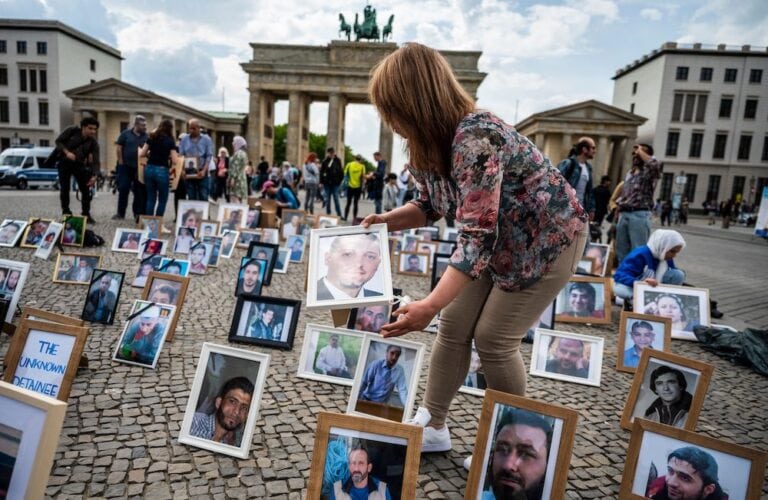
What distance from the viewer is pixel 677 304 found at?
4.91m

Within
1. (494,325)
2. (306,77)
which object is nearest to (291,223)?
(494,325)

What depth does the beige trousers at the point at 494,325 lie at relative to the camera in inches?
78.7

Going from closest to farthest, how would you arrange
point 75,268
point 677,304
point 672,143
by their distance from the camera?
1. point 677,304
2. point 75,268
3. point 672,143

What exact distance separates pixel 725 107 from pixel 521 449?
60262mm

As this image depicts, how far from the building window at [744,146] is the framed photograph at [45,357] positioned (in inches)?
2389

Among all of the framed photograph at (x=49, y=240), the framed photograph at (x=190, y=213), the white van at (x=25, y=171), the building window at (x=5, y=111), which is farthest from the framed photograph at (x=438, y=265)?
the building window at (x=5, y=111)

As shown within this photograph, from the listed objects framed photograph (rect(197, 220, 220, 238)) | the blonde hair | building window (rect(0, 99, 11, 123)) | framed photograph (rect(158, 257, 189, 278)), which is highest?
building window (rect(0, 99, 11, 123))

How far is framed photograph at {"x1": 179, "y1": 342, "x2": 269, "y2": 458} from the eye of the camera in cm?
234

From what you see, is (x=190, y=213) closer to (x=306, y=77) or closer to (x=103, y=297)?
(x=103, y=297)

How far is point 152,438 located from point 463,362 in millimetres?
1612

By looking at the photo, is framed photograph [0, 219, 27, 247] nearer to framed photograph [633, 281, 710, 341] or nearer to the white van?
framed photograph [633, 281, 710, 341]

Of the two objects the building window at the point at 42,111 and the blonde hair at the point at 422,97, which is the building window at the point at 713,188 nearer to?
the blonde hair at the point at 422,97

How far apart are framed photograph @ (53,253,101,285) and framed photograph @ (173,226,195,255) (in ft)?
6.26

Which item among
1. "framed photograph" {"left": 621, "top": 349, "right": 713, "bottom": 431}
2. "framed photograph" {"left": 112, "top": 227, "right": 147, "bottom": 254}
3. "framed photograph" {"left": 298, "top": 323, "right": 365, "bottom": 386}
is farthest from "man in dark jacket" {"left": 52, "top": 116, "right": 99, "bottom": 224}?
"framed photograph" {"left": 621, "top": 349, "right": 713, "bottom": 431}
